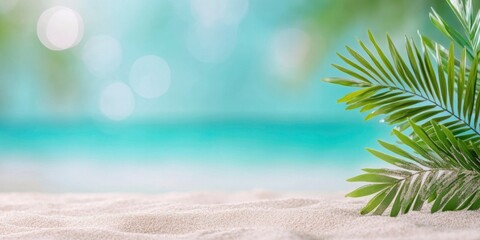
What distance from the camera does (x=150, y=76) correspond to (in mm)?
5219

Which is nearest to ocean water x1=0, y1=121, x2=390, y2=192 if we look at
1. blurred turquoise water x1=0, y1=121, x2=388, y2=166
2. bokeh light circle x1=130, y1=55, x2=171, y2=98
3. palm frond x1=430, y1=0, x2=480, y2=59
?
blurred turquoise water x1=0, y1=121, x2=388, y2=166

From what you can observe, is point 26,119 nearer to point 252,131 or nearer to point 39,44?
point 39,44

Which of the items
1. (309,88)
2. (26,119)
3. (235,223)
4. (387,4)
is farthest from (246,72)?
(235,223)

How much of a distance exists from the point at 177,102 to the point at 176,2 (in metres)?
0.86

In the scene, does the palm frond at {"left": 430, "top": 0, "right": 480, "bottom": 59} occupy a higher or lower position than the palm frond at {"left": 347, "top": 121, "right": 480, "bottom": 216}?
higher

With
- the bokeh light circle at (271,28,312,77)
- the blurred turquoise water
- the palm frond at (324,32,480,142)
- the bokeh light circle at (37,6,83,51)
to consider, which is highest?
the bokeh light circle at (37,6,83,51)

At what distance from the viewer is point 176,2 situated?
5.44 m

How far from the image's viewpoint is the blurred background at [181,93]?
454 cm

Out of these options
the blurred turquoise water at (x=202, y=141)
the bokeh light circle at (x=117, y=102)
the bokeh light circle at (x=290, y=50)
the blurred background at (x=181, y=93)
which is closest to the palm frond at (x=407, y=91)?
the blurred background at (x=181, y=93)

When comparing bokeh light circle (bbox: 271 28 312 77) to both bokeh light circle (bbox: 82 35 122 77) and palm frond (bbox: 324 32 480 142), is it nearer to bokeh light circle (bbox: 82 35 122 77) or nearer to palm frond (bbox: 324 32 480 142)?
bokeh light circle (bbox: 82 35 122 77)

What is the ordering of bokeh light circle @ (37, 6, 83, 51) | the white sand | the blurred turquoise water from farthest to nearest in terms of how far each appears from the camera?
bokeh light circle @ (37, 6, 83, 51), the blurred turquoise water, the white sand

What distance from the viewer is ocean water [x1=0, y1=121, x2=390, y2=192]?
4375mm

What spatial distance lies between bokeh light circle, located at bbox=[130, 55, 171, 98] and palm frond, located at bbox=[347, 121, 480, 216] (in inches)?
163

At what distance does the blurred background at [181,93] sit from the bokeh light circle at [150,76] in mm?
11
